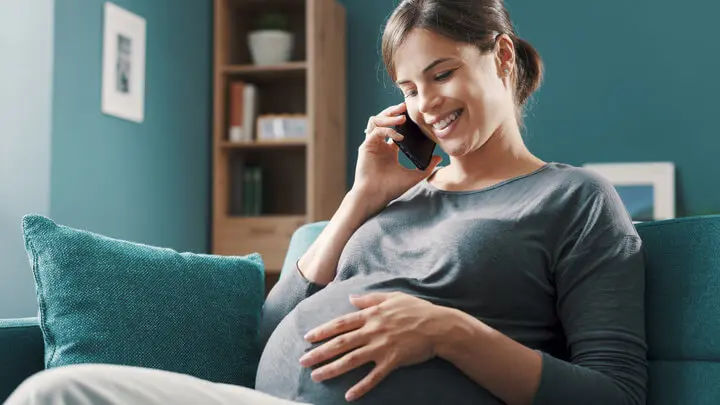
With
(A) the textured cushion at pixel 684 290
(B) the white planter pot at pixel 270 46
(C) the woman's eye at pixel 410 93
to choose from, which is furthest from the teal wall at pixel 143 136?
(A) the textured cushion at pixel 684 290

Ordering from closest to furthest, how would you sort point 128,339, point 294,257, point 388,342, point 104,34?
point 388,342, point 128,339, point 294,257, point 104,34

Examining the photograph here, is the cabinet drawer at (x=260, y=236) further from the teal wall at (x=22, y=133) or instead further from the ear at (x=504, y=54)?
the ear at (x=504, y=54)

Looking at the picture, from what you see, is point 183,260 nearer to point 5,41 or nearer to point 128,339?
point 128,339

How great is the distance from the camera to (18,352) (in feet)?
4.69

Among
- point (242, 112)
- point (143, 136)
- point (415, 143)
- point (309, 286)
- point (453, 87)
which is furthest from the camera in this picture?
point (242, 112)

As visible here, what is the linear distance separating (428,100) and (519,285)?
0.37 metres

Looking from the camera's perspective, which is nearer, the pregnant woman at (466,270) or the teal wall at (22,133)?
the pregnant woman at (466,270)

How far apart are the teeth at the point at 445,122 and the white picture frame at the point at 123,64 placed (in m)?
2.35

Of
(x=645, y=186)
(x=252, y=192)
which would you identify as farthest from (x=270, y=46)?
(x=645, y=186)

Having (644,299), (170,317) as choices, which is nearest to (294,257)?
(170,317)

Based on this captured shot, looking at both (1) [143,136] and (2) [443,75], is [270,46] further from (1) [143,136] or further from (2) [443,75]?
(2) [443,75]

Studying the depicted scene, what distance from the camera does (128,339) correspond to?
1.42m

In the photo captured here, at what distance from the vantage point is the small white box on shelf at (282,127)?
420 cm

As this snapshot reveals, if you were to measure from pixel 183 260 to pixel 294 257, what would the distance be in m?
0.33
